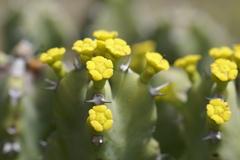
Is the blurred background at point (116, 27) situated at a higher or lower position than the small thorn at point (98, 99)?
higher

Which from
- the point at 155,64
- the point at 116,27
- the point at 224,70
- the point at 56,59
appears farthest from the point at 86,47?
Result: the point at 116,27

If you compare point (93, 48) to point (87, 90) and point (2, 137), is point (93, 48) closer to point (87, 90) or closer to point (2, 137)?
point (87, 90)

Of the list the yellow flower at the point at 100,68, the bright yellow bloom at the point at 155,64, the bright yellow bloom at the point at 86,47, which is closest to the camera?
the yellow flower at the point at 100,68

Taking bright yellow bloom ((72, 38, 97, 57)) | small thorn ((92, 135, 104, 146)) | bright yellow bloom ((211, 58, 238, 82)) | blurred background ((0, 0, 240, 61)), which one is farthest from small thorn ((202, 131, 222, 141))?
blurred background ((0, 0, 240, 61))

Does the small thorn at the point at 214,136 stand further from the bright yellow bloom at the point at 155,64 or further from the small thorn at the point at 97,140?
the small thorn at the point at 97,140

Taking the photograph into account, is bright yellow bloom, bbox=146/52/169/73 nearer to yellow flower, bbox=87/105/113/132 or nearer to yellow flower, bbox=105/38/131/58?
yellow flower, bbox=105/38/131/58

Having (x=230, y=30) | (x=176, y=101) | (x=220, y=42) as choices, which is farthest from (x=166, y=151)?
(x=230, y=30)

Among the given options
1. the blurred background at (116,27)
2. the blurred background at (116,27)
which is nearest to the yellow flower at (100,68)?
the blurred background at (116,27)
